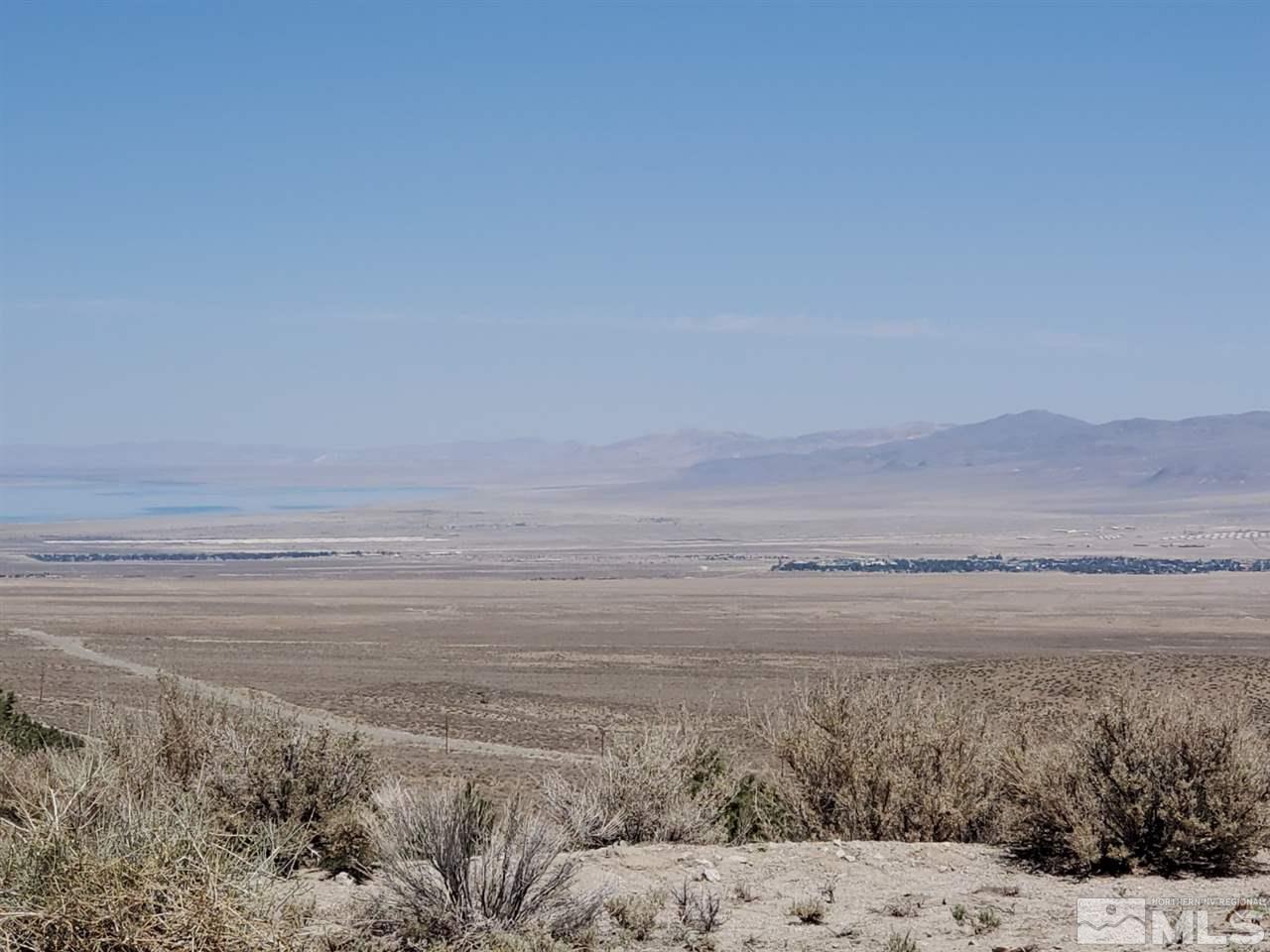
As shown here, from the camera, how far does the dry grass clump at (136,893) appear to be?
5.95 meters

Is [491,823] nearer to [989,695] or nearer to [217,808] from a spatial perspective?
[217,808]

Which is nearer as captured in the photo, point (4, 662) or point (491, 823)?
point (491, 823)

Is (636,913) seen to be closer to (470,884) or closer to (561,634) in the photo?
(470,884)

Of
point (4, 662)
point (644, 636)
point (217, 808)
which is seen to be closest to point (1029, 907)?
point (217, 808)

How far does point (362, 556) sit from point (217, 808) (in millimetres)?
114644

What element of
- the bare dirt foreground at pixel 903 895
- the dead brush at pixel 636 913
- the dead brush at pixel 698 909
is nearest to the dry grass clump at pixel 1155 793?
the bare dirt foreground at pixel 903 895

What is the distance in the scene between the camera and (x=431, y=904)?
27.3 ft

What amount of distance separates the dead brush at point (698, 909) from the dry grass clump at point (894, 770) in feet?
10.4

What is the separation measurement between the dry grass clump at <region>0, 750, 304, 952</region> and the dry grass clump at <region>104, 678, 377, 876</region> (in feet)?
13.1

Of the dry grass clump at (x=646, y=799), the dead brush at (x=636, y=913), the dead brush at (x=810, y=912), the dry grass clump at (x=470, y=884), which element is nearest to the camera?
the dry grass clump at (x=470, y=884)

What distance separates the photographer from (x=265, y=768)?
1120 cm

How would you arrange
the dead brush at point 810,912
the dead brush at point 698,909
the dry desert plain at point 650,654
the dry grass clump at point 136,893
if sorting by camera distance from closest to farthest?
the dry grass clump at point 136,893, the dead brush at point 698,909, the dead brush at point 810,912, the dry desert plain at point 650,654

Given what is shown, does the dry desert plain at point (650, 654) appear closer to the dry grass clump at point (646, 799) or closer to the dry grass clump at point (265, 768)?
the dry grass clump at point (646, 799)

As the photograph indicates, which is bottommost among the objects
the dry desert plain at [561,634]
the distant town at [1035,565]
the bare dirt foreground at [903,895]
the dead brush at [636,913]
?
the dry desert plain at [561,634]
